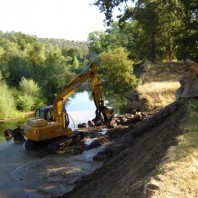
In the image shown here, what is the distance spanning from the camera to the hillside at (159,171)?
665 cm

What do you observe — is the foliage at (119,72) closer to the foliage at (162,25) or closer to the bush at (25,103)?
the foliage at (162,25)

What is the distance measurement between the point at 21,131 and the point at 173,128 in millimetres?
14535

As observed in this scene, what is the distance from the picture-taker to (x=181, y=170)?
7.31 meters

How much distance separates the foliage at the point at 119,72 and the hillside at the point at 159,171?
28206 millimetres

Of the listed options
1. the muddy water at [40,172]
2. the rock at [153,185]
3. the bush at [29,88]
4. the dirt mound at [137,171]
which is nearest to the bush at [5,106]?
the bush at [29,88]

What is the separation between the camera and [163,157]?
834 cm

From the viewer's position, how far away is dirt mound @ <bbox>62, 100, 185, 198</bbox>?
7.42m

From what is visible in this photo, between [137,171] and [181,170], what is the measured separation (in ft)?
6.16

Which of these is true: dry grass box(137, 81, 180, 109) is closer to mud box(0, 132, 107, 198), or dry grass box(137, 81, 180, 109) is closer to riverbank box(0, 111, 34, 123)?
mud box(0, 132, 107, 198)

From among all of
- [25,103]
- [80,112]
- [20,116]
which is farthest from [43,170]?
[25,103]

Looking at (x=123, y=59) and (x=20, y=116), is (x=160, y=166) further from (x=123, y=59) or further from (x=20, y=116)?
(x=123, y=59)

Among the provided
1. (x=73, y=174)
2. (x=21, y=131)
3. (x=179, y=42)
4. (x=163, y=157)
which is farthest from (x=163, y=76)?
(x=163, y=157)

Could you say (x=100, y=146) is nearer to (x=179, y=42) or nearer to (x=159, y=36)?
(x=179, y=42)

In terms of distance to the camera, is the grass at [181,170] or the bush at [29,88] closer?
the grass at [181,170]
